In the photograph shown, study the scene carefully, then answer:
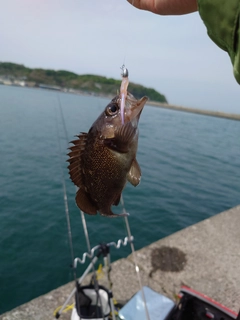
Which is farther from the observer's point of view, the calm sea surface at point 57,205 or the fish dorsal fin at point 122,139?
the calm sea surface at point 57,205

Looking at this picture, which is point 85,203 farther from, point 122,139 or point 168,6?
point 168,6

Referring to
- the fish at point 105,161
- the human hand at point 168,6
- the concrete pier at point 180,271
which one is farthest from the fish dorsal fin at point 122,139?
the concrete pier at point 180,271

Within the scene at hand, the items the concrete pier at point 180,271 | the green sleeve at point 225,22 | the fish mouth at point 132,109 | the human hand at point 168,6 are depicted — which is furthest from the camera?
the concrete pier at point 180,271

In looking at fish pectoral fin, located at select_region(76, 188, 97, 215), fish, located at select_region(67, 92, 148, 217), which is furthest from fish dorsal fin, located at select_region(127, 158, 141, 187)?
fish pectoral fin, located at select_region(76, 188, 97, 215)

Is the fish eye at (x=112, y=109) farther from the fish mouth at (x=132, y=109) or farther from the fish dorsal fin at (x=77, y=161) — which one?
the fish dorsal fin at (x=77, y=161)

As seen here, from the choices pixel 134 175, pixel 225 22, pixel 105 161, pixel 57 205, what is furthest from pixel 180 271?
pixel 57 205

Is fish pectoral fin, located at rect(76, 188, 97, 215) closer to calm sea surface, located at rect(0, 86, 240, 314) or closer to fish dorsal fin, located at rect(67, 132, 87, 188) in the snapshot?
fish dorsal fin, located at rect(67, 132, 87, 188)

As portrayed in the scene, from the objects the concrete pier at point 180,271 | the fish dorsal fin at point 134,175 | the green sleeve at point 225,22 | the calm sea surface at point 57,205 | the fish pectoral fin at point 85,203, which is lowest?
the calm sea surface at point 57,205
